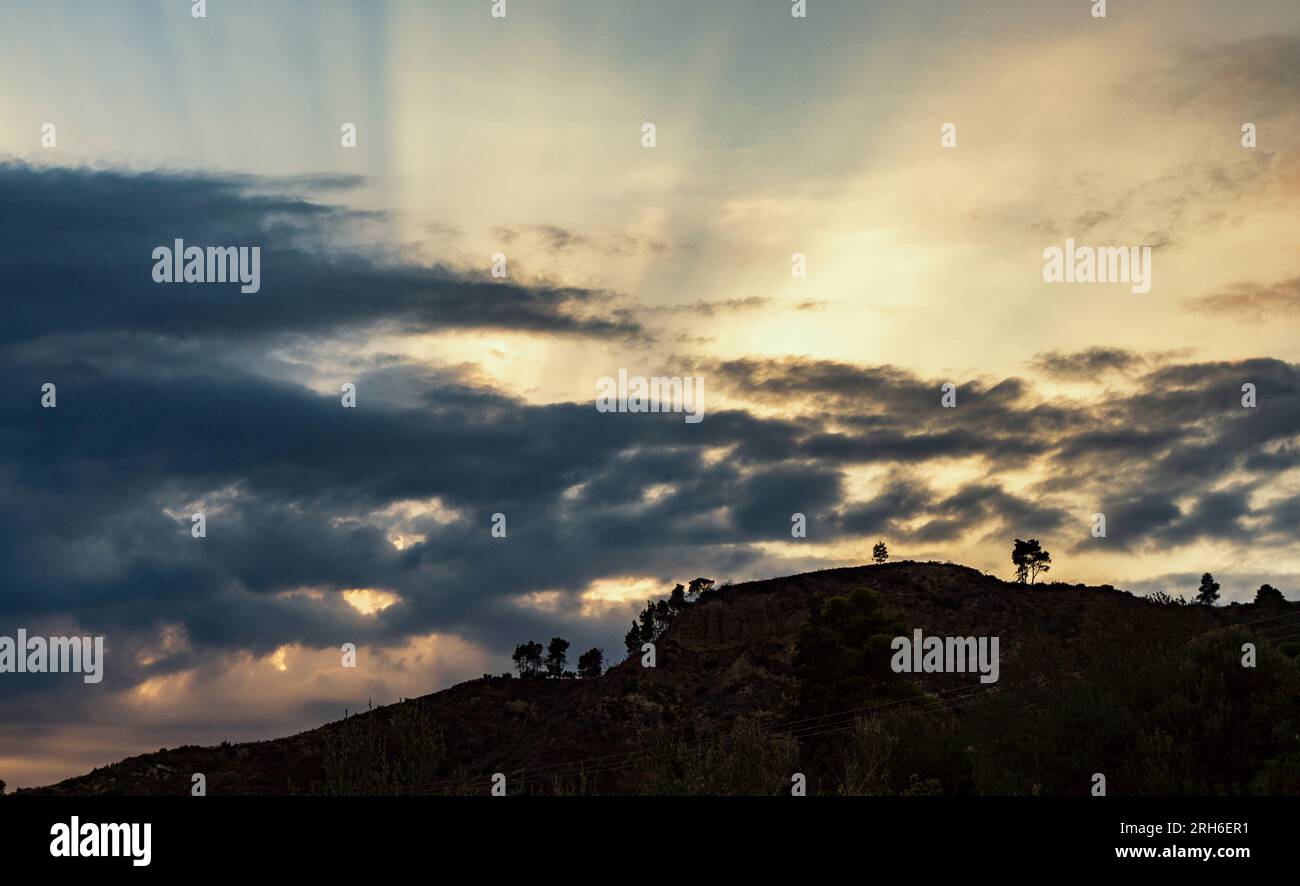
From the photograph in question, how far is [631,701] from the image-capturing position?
158 metres

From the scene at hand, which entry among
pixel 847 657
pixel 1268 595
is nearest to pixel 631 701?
pixel 847 657

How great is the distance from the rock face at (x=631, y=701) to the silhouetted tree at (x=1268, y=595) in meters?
14.5

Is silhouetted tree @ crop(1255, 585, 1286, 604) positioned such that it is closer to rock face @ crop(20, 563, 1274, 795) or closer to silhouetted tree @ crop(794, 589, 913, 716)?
rock face @ crop(20, 563, 1274, 795)

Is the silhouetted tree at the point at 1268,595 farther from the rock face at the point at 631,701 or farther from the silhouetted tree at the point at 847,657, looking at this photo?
the silhouetted tree at the point at 847,657

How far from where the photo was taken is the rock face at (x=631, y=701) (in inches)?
4788

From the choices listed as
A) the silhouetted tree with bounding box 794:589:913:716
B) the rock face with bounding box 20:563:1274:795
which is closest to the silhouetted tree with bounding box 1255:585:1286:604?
the rock face with bounding box 20:563:1274:795

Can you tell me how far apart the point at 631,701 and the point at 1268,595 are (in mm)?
107305

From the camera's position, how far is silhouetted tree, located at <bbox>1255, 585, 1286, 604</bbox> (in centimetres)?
17925

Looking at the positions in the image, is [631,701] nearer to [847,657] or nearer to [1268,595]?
[847,657]

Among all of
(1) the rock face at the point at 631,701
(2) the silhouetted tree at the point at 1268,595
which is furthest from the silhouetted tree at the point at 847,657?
(2) the silhouetted tree at the point at 1268,595
